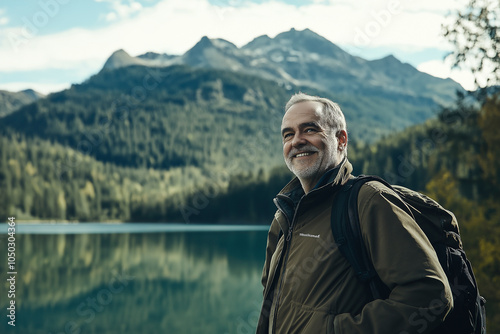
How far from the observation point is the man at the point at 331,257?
2.15 metres

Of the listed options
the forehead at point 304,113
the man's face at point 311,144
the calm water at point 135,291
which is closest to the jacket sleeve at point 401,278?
the man's face at point 311,144

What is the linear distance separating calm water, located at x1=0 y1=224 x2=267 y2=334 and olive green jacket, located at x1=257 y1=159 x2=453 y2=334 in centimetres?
1822

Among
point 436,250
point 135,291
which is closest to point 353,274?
point 436,250

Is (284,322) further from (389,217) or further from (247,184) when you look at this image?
(247,184)

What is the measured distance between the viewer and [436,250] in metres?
2.38

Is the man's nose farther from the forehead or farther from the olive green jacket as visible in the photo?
the olive green jacket

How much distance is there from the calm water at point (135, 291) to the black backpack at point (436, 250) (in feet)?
60.8

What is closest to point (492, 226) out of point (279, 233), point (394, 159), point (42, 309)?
point (279, 233)

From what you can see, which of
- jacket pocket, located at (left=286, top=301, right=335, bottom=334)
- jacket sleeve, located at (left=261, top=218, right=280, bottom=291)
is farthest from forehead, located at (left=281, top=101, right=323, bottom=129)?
jacket pocket, located at (left=286, top=301, right=335, bottom=334)

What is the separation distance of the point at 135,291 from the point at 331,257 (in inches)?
1139

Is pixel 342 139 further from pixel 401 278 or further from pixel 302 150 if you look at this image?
pixel 401 278

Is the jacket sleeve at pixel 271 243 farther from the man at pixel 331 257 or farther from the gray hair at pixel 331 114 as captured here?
the gray hair at pixel 331 114

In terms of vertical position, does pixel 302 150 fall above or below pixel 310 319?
above

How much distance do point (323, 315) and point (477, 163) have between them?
1411 cm
